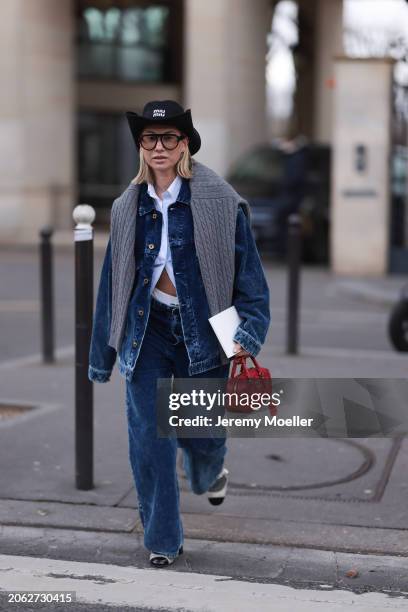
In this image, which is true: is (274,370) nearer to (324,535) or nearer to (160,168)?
(324,535)

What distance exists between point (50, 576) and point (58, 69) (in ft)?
Result: 63.6

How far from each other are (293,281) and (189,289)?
4.61 m

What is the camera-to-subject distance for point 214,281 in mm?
4066

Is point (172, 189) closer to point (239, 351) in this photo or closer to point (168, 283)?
point (168, 283)

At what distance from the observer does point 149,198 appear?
4160 mm

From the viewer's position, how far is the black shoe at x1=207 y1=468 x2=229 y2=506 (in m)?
4.61

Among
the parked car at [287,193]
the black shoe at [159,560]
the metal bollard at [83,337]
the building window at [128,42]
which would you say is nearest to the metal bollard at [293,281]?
the metal bollard at [83,337]

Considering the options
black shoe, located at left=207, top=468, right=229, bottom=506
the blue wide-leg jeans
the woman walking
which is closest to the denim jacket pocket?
the woman walking

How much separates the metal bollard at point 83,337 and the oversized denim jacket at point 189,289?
0.89 metres

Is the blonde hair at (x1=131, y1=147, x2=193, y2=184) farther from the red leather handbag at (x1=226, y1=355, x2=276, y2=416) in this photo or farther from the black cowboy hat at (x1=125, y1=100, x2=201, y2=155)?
the red leather handbag at (x1=226, y1=355, x2=276, y2=416)

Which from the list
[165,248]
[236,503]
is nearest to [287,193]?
[236,503]

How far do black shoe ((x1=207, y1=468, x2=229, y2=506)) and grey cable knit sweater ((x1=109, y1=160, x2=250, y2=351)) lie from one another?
84cm

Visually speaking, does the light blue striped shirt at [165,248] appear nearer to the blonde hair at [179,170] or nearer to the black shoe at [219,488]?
the blonde hair at [179,170]

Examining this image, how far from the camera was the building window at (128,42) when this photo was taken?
27125 millimetres
